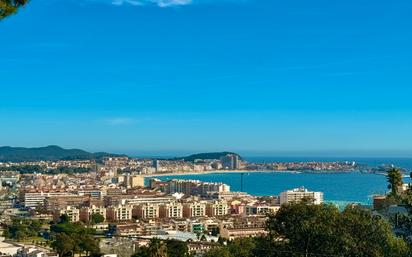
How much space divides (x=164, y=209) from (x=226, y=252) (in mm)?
18119

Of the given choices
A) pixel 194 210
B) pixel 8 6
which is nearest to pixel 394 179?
pixel 8 6

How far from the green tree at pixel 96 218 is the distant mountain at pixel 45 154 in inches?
2202

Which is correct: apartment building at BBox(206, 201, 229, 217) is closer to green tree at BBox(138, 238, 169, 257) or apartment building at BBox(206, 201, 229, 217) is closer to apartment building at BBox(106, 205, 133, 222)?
apartment building at BBox(106, 205, 133, 222)

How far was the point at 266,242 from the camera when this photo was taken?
6.36 metres

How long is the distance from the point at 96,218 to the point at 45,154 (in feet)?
217

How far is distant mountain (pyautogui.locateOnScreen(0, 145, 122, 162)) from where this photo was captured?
80688 millimetres

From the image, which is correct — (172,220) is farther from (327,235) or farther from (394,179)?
(327,235)

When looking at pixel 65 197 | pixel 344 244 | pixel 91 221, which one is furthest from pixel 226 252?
pixel 65 197

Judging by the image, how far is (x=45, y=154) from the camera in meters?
88.0

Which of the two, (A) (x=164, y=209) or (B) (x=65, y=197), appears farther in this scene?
(B) (x=65, y=197)

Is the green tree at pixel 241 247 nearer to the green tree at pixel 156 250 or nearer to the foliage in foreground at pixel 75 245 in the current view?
the green tree at pixel 156 250

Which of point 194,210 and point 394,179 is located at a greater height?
point 394,179

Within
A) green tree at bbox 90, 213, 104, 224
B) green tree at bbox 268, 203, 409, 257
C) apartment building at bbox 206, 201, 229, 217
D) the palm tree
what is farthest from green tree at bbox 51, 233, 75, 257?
apartment building at bbox 206, 201, 229, 217

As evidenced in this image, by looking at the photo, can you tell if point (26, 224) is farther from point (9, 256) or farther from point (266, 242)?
point (266, 242)
